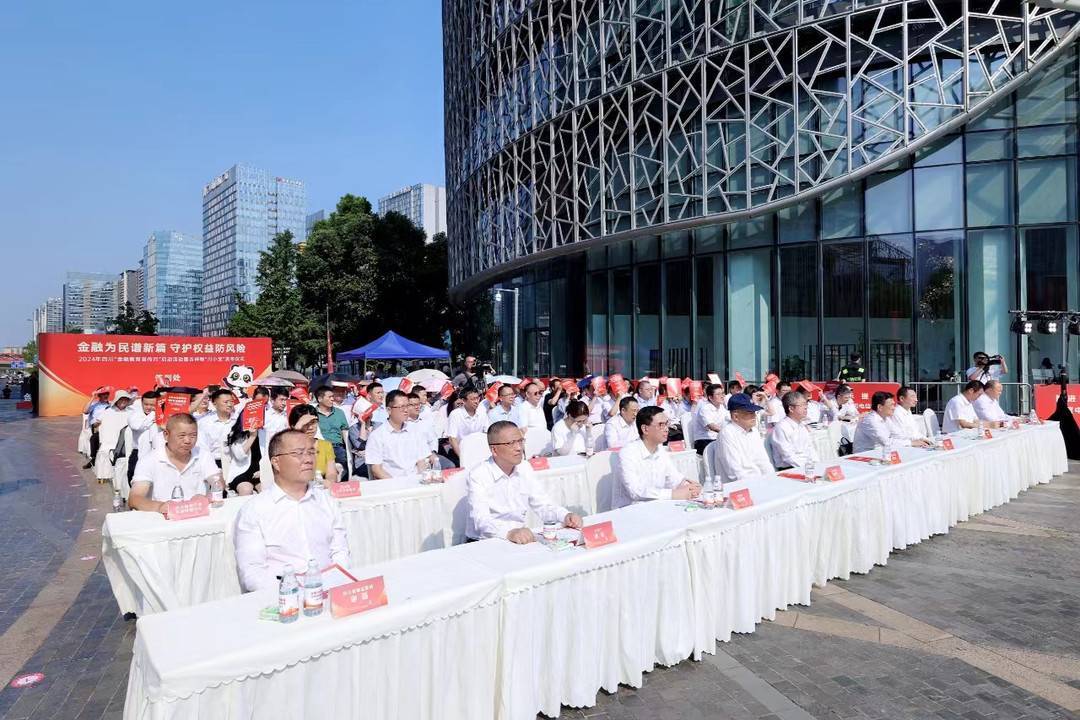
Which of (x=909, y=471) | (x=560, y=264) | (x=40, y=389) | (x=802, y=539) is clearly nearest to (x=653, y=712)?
(x=802, y=539)

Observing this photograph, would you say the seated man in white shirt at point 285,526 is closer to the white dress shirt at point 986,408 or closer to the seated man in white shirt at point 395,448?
the seated man in white shirt at point 395,448

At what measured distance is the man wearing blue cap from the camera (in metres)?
6.79

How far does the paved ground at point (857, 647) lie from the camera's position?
3799mm

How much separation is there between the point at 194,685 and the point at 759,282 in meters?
17.7

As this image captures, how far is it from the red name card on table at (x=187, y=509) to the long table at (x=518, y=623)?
2.03 metres

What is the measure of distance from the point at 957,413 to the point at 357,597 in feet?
34.2

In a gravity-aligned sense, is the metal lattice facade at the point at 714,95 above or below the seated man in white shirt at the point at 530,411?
above

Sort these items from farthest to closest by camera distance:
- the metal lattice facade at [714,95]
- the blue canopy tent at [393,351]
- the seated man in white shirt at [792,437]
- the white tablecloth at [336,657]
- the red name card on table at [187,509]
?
the blue canopy tent at [393,351]
the metal lattice facade at [714,95]
the seated man in white shirt at [792,437]
the red name card on table at [187,509]
the white tablecloth at [336,657]

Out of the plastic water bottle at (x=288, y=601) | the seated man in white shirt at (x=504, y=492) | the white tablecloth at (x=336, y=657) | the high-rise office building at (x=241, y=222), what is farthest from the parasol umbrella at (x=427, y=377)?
the high-rise office building at (x=241, y=222)

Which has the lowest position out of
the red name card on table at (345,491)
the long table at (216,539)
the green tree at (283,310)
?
the long table at (216,539)

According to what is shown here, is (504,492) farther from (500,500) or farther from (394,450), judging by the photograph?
(394,450)

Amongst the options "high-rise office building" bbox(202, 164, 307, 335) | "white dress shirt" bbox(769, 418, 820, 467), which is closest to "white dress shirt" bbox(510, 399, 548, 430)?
→ "white dress shirt" bbox(769, 418, 820, 467)

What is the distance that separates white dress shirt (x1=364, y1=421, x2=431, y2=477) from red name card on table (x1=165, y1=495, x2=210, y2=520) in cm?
240

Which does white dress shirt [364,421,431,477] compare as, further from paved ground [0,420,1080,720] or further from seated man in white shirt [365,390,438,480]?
paved ground [0,420,1080,720]
